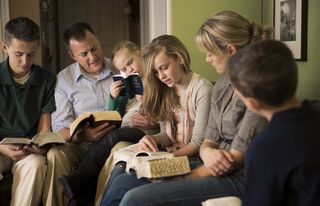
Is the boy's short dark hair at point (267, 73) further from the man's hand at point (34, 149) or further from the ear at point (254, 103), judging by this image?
the man's hand at point (34, 149)

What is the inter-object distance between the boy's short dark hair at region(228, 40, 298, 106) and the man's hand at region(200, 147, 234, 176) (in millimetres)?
463

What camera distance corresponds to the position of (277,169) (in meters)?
0.96

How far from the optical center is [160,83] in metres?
1.96

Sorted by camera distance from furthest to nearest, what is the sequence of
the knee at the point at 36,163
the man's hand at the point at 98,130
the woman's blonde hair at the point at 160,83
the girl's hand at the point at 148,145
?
the man's hand at the point at 98,130
the knee at the point at 36,163
the woman's blonde hair at the point at 160,83
the girl's hand at the point at 148,145

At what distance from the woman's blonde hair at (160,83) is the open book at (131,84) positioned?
0.18m

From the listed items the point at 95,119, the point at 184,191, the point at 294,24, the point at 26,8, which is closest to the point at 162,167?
the point at 184,191

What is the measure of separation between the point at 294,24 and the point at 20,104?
57.9 inches

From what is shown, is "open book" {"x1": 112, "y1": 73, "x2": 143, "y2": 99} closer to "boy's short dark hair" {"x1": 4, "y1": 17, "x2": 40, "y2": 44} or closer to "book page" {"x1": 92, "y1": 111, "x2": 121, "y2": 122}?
"book page" {"x1": 92, "y1": 111, "x2": 121, "y2": 122}

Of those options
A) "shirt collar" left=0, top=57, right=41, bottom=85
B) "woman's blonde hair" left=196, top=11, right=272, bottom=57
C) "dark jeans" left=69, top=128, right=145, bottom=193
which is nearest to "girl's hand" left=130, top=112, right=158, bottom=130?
"dark jeans" left=69, top=128, right=145, bottom=193

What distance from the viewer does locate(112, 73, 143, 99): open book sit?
217cm

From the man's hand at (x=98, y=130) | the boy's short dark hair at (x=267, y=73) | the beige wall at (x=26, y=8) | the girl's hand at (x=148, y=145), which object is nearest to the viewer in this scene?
the boy's short dark hair at (x=267, y=73)

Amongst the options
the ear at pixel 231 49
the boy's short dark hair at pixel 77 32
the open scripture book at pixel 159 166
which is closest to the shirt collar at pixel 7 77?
the boy's short dark hair at pixel 77 32

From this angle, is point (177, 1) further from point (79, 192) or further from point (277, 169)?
point (277, 169)

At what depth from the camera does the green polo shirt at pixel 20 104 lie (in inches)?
89.5
